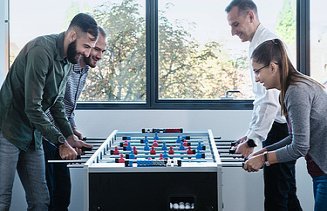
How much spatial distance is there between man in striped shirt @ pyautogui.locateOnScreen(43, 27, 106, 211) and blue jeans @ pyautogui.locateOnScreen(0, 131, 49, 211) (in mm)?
552

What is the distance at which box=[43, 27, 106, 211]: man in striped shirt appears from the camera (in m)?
3.62

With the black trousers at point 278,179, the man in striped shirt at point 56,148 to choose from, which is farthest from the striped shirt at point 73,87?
the black trousers at point 278,179

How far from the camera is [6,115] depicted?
2.93m

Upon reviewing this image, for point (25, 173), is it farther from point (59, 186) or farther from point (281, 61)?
point (281, 61)

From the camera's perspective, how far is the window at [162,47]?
13.9 feet

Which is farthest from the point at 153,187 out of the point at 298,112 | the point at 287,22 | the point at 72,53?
the point at 287,22

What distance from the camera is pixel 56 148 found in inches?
140

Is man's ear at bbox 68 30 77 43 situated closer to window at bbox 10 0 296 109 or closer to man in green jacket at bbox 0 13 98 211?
man in green jacket at bbox 0 13 98 211

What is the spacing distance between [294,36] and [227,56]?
592mm

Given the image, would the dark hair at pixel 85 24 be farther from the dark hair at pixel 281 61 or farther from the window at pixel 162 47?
the window at pixel 162 47

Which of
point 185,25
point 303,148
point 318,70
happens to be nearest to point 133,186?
point 303,148

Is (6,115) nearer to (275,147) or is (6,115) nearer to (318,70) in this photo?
(275,147)

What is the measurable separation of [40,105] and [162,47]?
5.60 ft

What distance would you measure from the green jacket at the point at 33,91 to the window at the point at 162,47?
122 centimetres
